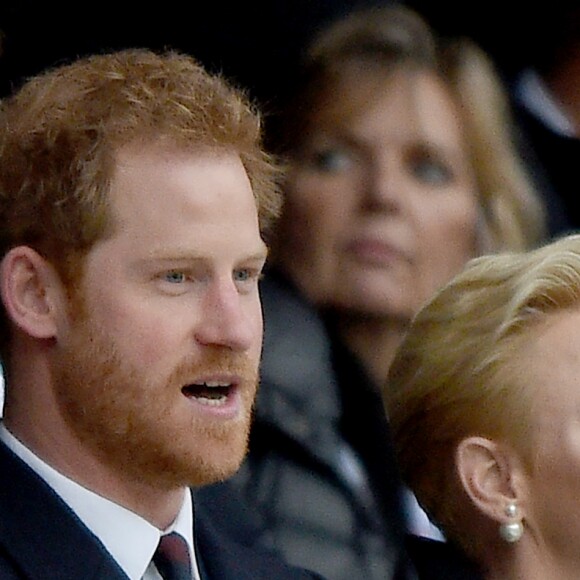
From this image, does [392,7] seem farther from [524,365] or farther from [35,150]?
[35,150]

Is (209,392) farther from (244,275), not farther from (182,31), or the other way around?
(182,31)

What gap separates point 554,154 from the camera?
10.6ft

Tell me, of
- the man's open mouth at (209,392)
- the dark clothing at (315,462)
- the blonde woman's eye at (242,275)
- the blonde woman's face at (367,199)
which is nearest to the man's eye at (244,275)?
the blonde woman's eye at (242,275)

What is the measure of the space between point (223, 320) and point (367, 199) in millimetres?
958

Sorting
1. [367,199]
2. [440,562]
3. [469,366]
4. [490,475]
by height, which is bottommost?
[440,562]

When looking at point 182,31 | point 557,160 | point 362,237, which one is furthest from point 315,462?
point 557,160

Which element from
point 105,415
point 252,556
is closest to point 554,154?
point 252,556

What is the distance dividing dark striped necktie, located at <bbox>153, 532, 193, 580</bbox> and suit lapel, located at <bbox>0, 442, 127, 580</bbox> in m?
0.06

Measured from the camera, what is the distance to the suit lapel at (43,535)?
1.74 m

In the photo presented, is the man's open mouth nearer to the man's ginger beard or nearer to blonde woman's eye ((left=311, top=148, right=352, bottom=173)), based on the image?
the man's ginger beard

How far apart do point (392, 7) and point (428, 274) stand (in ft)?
1.43

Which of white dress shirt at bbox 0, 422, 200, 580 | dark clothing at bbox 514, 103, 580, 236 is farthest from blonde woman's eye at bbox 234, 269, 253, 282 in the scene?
dark clothing at bbox 514, 103, 580, 236

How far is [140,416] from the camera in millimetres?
1748

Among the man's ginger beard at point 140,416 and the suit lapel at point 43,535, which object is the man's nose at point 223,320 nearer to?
the man's ginger beard at point 140,416
